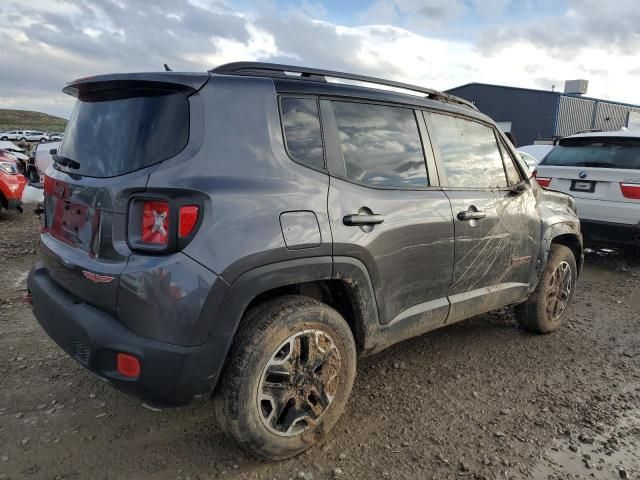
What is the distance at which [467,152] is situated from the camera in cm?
342

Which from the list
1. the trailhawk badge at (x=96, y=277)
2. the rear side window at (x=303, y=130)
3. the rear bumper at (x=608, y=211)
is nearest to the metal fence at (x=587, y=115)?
the rear bumper at (x=608, y=211)

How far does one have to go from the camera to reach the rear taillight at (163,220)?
2.03 m

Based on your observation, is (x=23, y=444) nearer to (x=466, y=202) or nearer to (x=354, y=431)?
(x=354, y=431)

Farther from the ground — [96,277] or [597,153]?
[597,153]

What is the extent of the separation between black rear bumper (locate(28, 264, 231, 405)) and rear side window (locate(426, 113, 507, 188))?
191 centimetres

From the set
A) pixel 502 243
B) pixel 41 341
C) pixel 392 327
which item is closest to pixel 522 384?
pixel 502 243

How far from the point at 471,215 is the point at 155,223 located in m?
2.02

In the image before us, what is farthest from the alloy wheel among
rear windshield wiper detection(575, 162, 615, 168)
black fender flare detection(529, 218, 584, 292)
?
rear windshield wiper detection(575, 162, 615, 168)

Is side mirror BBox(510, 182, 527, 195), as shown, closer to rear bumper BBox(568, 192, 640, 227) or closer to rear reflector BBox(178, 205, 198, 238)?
rear reflector BBox(178, 205, 198, 238)

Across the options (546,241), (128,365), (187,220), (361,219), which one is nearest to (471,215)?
(361,219)

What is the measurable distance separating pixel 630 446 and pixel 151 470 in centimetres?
258

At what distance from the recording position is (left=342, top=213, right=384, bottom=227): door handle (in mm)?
2498

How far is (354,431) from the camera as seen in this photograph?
2752 mm

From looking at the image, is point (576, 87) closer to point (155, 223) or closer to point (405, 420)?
point (405, 420)
